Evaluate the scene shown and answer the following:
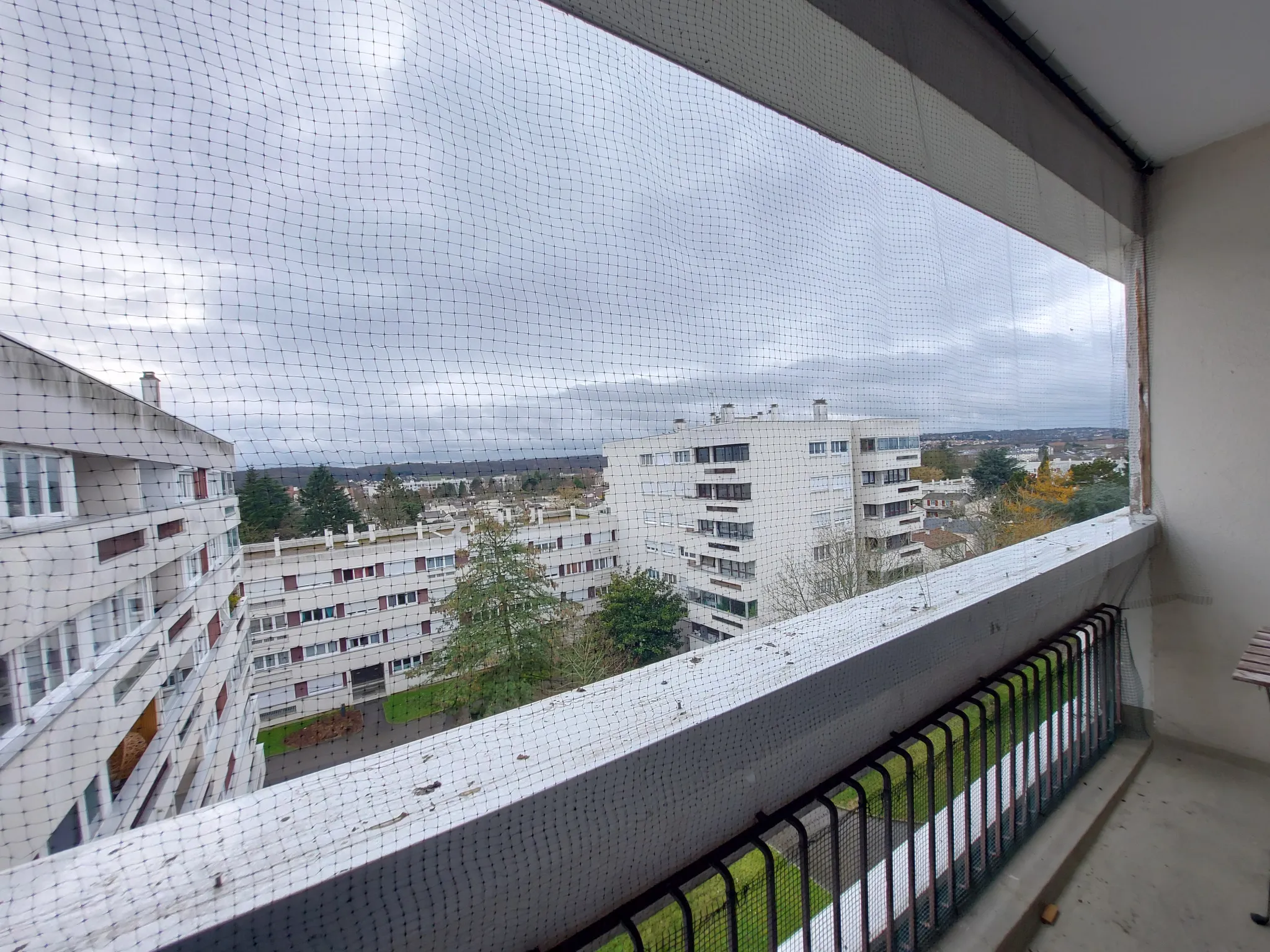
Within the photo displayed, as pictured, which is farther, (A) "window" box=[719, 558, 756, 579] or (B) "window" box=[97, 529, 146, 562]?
(A) "window" box=[719, 558, 756, 579]

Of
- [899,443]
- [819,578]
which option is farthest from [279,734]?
[899,443]

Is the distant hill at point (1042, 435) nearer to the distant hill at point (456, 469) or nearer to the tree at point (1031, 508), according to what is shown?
the tree at point (1031, 508)

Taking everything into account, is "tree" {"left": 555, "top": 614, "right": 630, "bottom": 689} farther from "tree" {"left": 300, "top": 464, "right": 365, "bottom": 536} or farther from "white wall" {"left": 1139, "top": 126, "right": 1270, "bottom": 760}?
"white wall" {"left": 1139, "top": 126, "right": 1270, "bottom": 760}

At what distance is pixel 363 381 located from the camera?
58cm

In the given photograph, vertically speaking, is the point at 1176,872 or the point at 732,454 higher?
the point at 732,454

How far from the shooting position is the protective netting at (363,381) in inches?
17.7

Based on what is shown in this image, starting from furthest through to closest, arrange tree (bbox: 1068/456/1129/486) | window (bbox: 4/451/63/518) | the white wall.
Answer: tree (bbox: 1068/456/1129/486) < the white wall < window (bbox: 4/451/63/518)

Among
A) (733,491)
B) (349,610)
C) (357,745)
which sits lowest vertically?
(357,745)

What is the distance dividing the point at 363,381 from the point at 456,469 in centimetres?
15

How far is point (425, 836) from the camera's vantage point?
60cm

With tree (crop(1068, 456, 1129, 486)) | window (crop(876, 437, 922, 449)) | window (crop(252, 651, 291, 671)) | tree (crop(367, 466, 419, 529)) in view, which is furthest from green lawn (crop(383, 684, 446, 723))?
tree (crop(1068, 456, 1129, 486))

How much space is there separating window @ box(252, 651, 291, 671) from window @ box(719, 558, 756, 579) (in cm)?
75

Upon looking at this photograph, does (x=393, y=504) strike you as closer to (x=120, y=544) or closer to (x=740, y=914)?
(x=120, y=544)

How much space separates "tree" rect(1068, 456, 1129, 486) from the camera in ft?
7.53
